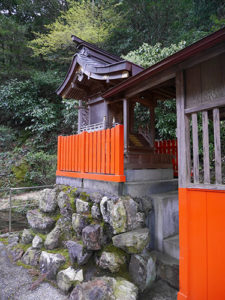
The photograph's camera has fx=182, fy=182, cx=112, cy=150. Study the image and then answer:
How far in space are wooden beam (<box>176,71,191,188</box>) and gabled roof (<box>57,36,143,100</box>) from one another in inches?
79.7

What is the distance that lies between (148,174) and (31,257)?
3.34 m

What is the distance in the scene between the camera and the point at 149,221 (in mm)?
3631

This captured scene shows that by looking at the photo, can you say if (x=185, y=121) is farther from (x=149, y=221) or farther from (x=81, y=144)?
(x=81, y=144)

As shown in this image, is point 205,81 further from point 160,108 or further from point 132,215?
point 160,108

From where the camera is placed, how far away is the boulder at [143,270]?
298 cm

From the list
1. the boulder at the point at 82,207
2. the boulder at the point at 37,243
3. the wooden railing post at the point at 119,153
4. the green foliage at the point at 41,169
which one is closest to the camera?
the wooden railing post at the point at 119,153

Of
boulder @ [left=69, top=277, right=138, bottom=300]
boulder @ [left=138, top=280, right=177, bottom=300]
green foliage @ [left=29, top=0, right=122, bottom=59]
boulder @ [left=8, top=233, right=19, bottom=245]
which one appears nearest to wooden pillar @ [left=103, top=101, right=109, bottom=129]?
boulder @ [left=69, top=277, right=138, bottom=300]

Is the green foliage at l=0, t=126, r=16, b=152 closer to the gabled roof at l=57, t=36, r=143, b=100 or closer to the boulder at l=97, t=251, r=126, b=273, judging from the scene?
the gabled roof at l=57, t=36, r=143, b=100

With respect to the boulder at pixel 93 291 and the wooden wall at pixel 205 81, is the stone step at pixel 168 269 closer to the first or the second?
the boulder at pixel 93 291

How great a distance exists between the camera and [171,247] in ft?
10.9

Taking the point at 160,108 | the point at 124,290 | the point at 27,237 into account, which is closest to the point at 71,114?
the point at 160,108

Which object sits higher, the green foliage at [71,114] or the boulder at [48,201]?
the green foliage at [71,114]

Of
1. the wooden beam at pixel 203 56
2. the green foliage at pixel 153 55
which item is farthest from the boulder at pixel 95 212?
the green foliage at pixel 153 55

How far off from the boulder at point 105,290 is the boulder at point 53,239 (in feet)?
4.50
